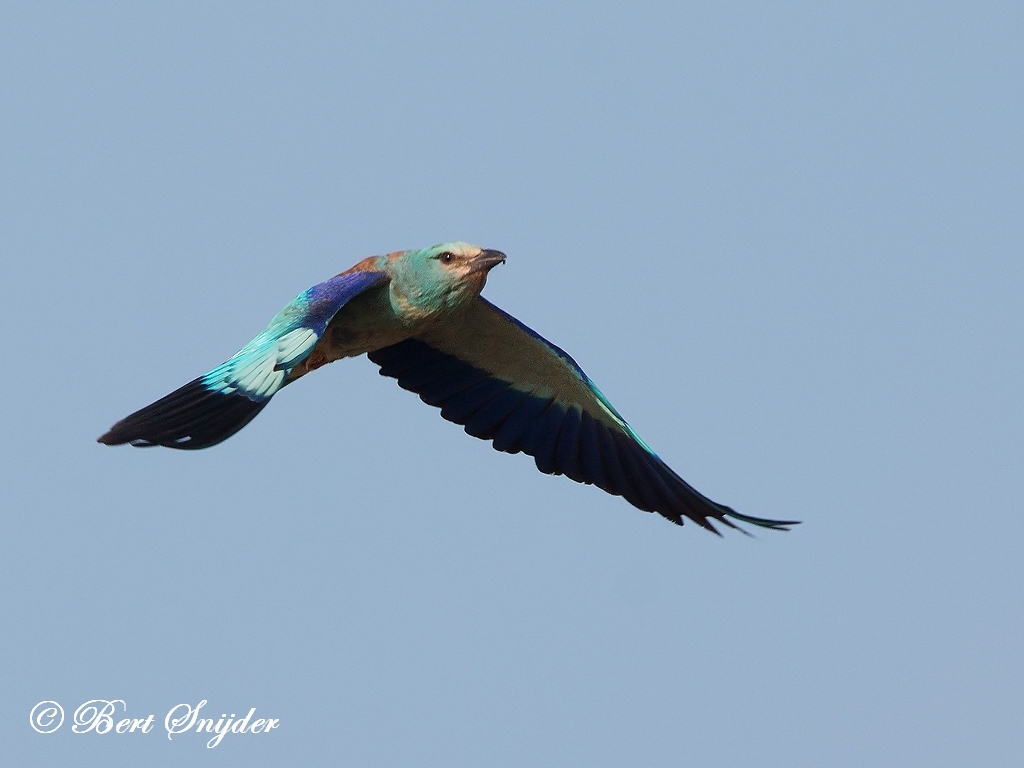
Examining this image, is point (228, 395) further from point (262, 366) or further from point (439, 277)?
point (439, 277)

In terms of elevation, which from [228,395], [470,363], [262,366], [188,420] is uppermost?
[470,363]

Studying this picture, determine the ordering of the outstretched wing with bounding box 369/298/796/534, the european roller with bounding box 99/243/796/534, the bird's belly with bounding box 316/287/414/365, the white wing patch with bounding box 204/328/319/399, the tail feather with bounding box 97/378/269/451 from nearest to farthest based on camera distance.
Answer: the tail feather with bounding box 97/378/269/451
the white wing patch with bounding box 204/328/319/399
the european roller with bounding box 99/243/796/534
the bird's belly with bounding box 316/287/414/365
the outstretched wing with bounding box 369/298/796/534

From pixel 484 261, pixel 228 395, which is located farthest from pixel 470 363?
pixel 228 395

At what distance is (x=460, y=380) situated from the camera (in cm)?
1638

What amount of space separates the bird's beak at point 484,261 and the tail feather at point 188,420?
2290mm

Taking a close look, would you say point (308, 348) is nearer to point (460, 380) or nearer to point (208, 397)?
point (208, 397)

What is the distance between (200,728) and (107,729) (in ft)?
2.43

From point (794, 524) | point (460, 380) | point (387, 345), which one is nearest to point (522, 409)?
point (460, 380)

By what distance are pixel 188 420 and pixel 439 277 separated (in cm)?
250

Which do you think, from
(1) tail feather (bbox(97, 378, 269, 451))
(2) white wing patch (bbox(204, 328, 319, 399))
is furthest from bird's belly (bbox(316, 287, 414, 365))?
(1) tail feather (bbox(97, 378, 269, 451))

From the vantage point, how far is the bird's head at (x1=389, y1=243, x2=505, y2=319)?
47.0ft

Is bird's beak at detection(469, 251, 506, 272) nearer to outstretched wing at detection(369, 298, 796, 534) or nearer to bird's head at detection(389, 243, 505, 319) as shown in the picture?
bird's head at detection(389, 243, 505, 319)

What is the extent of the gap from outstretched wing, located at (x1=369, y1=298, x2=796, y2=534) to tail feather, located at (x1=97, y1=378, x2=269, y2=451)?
10.9 feet

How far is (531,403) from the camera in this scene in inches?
648
